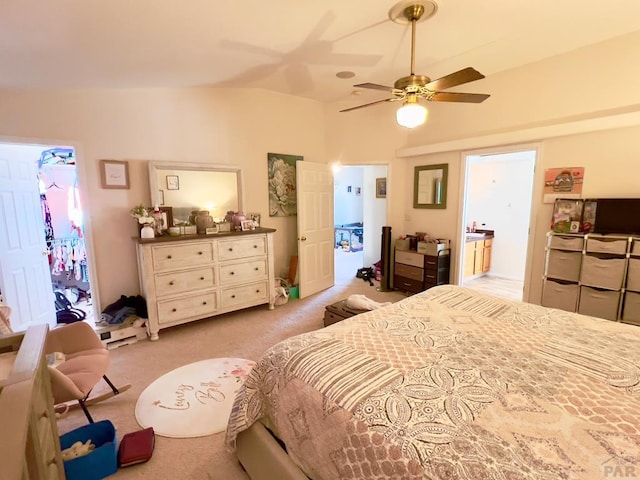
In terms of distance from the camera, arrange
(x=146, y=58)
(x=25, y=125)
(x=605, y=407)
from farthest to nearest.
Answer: (x=25, y=125), (x=146, y=58), (x=605, y=407)

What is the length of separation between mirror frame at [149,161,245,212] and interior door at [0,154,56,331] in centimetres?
119

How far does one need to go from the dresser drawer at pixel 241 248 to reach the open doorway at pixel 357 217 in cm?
188

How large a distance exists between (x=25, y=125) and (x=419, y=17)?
356 centimetres

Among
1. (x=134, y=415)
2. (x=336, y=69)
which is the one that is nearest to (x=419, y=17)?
(x=336, y=69)

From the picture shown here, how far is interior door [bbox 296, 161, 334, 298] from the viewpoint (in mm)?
4336

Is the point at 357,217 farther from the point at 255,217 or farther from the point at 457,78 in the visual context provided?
the point at 457,78

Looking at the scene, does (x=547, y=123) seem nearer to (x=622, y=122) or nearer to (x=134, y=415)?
(x=622, y=122)

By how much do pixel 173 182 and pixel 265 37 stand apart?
1.97m

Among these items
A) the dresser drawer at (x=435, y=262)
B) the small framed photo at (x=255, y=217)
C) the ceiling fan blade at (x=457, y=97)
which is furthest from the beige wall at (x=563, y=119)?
the small framed photo at (x=255, y=217)

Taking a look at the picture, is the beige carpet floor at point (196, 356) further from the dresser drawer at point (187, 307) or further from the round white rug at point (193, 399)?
the dresser drawer at point (187, 307)

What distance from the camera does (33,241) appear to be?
3213 millimetres

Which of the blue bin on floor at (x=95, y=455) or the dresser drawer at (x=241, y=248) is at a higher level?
the dresser drawer at (x=241, y=248)

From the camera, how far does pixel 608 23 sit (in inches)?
101

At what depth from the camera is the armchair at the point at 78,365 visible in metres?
1.73
